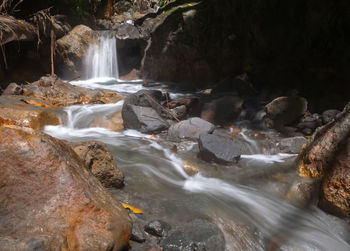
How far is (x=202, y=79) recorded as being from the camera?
10.7 m

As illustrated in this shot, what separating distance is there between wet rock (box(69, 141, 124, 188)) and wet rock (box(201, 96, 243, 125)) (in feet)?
13.9

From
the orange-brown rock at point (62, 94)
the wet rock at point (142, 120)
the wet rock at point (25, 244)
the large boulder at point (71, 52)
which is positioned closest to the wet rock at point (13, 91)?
the orange-brown rock at point (62, 94)

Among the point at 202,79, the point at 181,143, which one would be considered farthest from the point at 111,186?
the point at 202,79

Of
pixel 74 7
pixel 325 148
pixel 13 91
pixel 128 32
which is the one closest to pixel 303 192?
pixel 325 148

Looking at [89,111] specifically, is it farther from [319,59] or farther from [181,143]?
[319,59]

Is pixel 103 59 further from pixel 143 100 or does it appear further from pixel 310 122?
pixel 310 122

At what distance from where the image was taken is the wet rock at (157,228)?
7.32ft

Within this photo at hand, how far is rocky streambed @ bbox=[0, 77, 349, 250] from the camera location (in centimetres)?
167

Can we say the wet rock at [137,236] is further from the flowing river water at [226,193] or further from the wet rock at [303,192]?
the wet rock at [303,192]

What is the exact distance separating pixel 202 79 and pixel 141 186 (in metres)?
8.14

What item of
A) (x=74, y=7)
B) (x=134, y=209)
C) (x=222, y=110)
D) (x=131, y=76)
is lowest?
(x=134, y=209)

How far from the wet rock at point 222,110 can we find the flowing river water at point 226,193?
4.08 ft

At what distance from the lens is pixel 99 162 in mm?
2781

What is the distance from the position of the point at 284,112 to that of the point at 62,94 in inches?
245
